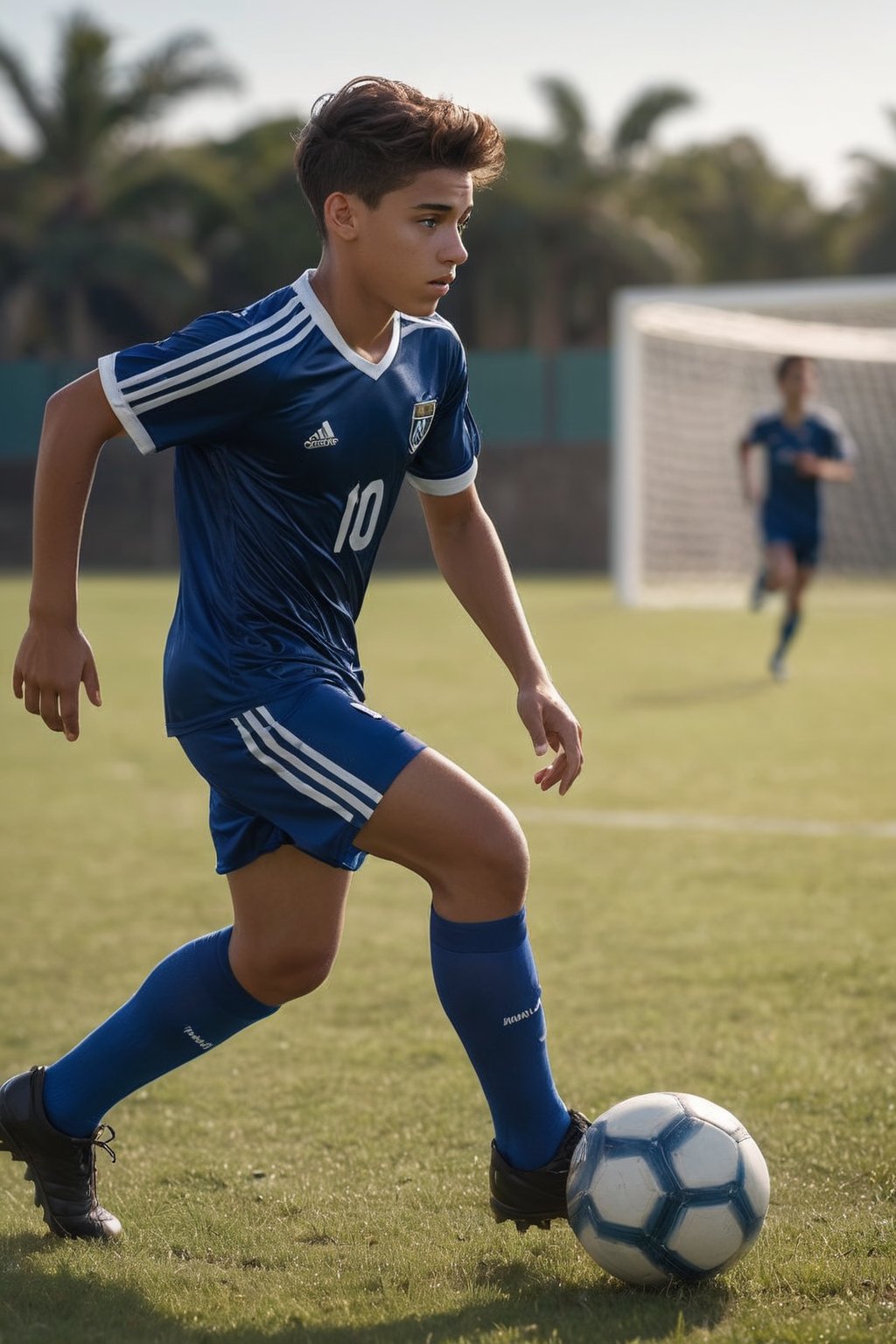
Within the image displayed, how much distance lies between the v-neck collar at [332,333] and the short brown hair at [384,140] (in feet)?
0.39

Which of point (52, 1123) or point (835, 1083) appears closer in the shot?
point (52, 1123)

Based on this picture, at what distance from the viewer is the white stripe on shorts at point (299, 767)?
8.23 feet

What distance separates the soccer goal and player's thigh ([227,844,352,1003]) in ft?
44.2

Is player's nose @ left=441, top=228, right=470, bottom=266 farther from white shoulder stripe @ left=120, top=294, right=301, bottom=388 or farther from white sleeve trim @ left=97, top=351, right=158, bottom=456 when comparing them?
white sleeve trim @ left=97, top=351, right=158, bottom=456

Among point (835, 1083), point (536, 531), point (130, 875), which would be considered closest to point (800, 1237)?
point (835, 1083)

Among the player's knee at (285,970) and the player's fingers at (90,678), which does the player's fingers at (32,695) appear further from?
the player's knee at (285,970)

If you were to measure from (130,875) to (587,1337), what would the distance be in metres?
3.74

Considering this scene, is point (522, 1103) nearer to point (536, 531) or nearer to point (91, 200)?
point (536, 531)

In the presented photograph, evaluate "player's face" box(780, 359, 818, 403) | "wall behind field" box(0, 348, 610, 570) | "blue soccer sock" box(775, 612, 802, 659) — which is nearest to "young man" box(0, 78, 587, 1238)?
"blue soccer sock" box(775, 612, 802, 659)

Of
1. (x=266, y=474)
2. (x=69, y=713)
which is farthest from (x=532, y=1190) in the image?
(x=266, y=474)

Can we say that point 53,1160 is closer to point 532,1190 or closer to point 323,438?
point 532,1190

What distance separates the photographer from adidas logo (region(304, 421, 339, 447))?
8.59 ft

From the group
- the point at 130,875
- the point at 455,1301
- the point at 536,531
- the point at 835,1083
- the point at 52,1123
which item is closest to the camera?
the point at 455,1301

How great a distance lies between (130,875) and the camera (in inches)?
228
